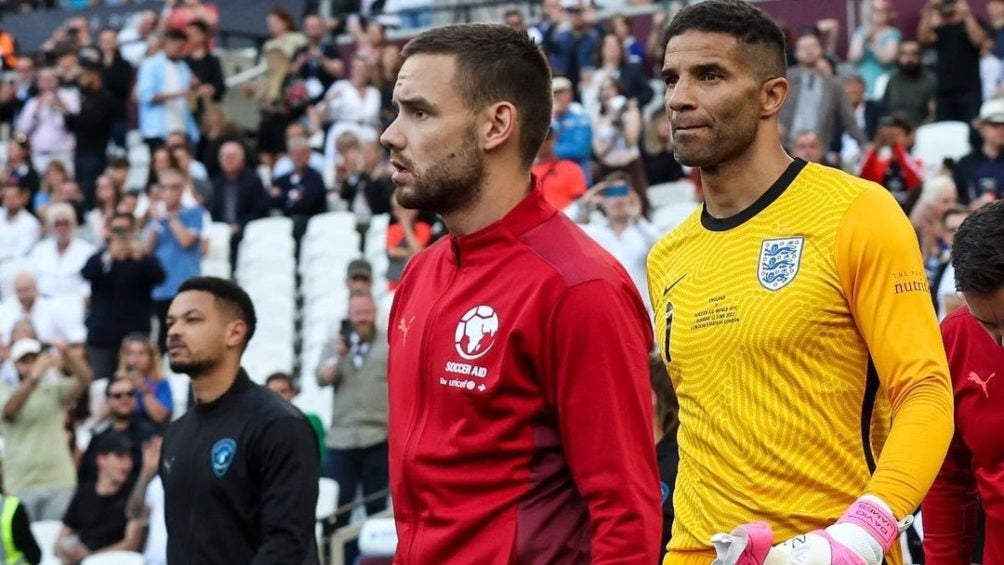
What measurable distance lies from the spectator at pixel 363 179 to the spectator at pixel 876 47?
4.46 meters

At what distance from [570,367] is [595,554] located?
374mm

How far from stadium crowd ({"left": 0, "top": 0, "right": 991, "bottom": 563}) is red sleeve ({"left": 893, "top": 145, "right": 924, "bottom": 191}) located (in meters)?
0.02

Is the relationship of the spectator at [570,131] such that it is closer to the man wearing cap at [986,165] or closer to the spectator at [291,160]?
the spectator at [291,160]

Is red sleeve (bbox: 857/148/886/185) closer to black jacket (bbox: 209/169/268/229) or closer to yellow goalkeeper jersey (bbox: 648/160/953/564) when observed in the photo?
black jacket (bbox: 209/169/268/229)

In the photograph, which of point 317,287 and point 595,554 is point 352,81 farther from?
point 595,554

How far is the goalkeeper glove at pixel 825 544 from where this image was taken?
363 centimetres

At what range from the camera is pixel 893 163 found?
13.4 meters

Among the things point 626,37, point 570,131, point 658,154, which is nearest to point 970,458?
point 570,131

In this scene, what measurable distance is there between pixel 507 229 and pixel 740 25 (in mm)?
836

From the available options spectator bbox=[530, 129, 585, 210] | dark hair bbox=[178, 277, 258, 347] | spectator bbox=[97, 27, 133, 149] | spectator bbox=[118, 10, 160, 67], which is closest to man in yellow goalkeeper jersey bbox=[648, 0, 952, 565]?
dark hair bbox=[178, 277, 258, 347]

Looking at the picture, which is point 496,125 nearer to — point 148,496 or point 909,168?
point 148,496

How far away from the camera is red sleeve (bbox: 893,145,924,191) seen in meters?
13.2

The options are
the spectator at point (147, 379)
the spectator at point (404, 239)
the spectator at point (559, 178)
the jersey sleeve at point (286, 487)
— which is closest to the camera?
the jersey sleeve at point (286, 487)

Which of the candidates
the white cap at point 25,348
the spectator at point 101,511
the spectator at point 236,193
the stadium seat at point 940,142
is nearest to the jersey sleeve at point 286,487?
the spectator at point 101,511
